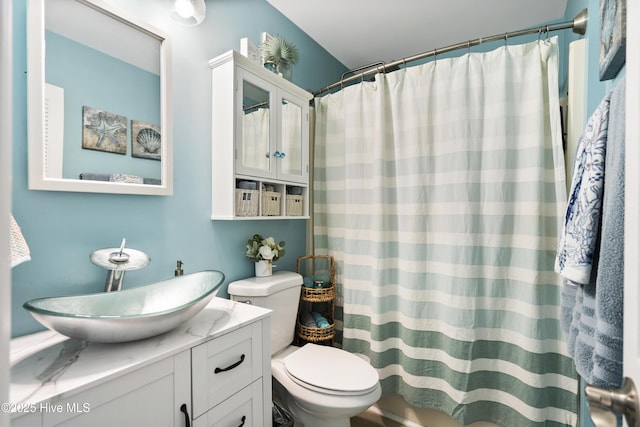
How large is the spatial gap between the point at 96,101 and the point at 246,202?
2.31ft

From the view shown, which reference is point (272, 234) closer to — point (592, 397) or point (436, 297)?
point (436, 297)

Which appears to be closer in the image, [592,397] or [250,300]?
[592,397]

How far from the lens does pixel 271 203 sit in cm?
167

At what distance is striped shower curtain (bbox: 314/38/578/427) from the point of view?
137 cm

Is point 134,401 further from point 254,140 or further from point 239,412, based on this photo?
point 254,140

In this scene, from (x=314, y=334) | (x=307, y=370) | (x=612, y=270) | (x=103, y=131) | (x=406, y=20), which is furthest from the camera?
(x=406, y=20)

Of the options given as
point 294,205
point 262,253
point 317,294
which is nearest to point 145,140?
point 262,253

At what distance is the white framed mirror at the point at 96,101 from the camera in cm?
93

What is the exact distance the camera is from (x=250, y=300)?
4.83 ft

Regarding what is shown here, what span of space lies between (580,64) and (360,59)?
157cm

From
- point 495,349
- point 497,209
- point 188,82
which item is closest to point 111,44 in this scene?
point 188,82

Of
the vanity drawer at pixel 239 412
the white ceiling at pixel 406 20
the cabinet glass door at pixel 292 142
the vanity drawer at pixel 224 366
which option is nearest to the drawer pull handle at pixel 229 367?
the vanity drawer at pixel 224 366

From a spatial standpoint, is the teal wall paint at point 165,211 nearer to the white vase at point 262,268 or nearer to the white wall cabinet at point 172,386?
the white vase at point 262,268

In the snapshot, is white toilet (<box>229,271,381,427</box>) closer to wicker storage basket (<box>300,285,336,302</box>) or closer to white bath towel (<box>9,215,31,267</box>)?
wicker storage basket (<box>300,285,336,302</box>)
